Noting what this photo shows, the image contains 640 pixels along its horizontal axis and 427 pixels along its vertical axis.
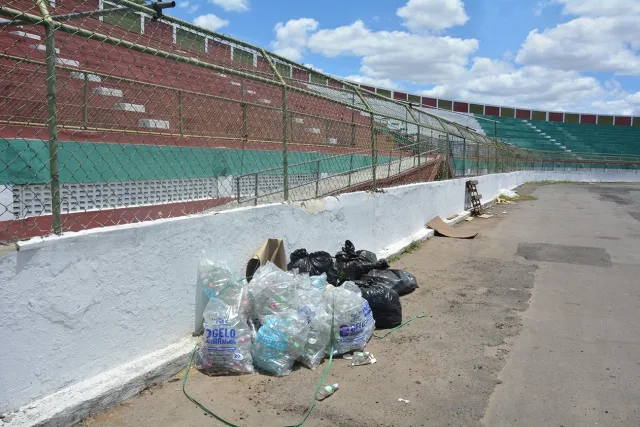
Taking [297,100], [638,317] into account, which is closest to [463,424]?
[638,317]

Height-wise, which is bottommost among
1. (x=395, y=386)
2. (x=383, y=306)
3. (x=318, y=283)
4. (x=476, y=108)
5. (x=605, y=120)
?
(x=395, y=386)

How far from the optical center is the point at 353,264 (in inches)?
229

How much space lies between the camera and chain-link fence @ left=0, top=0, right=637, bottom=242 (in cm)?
390

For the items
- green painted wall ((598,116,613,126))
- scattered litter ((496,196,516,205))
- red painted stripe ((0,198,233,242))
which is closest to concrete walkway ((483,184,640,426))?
red painted stripe ((0,198,233,242))

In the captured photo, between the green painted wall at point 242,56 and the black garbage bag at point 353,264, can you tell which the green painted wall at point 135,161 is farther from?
the black garbage bag at point 353,264

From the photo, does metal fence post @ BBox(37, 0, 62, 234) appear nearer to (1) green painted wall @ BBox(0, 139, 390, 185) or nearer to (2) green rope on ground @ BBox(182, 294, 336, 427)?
(1) green painted wall @ BBox(0, 139, 390, 185)

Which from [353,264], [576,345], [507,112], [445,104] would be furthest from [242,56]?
[507,112]

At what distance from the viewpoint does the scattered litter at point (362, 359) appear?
4.02 m

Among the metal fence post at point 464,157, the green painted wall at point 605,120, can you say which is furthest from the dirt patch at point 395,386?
the green painted wall at point 605,120

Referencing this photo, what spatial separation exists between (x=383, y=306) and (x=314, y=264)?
93 centimetres

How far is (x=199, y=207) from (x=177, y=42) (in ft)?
6.34

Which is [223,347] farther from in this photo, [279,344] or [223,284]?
[223,284]

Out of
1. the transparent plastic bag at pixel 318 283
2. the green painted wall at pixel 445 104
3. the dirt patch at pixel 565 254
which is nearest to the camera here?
the transparent plastic bag at pixel 318 283

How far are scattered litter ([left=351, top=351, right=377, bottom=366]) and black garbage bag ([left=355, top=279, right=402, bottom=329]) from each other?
2.23 ft
